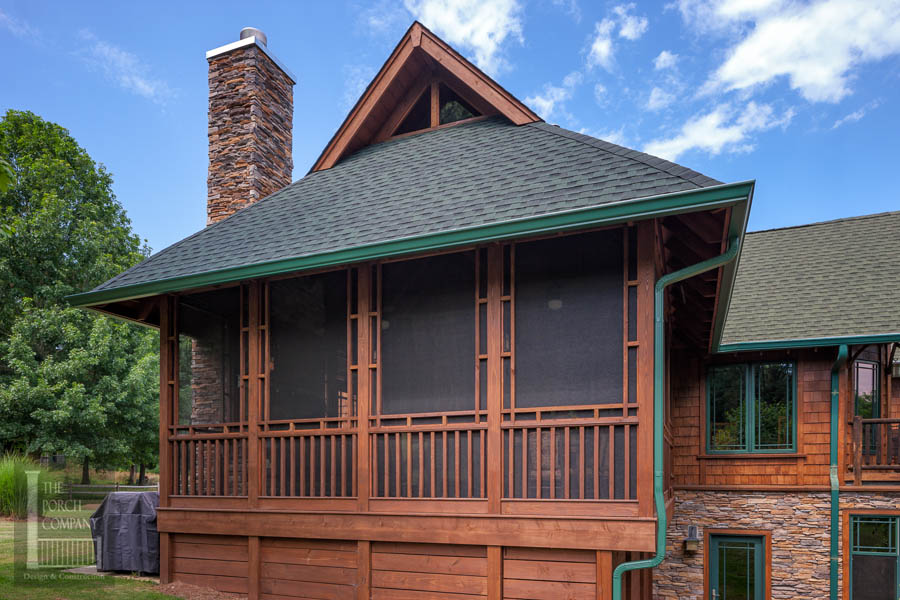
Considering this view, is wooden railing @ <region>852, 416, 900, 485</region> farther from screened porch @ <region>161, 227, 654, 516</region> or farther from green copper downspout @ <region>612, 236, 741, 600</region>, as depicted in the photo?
screened porch @ <region>161, 227, 654, 516</region>

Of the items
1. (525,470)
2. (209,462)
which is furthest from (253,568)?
(525,470)

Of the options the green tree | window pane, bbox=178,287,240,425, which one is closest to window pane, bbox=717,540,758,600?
window pane, bbox=178,287,240,425

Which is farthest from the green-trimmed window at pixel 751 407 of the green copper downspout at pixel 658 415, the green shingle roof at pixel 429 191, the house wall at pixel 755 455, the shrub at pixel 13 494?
the shrub at pixel 13 494

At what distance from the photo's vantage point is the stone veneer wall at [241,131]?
424 inches

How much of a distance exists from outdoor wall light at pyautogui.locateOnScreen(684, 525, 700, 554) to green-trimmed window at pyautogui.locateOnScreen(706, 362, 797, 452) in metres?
1.18

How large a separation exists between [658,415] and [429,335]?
218cm

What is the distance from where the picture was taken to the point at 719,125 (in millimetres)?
55531

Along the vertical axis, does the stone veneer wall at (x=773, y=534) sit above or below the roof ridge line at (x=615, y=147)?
below

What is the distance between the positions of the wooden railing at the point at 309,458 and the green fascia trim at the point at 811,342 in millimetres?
5661

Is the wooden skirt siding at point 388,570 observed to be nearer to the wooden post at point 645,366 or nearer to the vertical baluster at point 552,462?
the vertical baluster at point 552,462

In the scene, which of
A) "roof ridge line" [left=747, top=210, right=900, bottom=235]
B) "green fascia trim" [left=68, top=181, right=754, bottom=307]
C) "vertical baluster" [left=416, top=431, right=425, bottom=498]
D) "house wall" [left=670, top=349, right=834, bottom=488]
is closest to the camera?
"green fascia trim" [left=68, top=181, right=754, bottom=307]

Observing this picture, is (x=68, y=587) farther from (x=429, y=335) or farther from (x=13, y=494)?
(x=13, y=494)

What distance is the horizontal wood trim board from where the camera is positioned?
5.45m

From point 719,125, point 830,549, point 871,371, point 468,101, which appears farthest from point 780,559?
point 719,125
